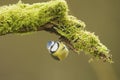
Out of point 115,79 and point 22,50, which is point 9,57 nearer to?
point 22,50

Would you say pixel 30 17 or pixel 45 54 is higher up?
pixel 45 54

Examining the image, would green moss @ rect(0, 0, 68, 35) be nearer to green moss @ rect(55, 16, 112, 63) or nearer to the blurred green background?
green moss @ rect(55, 16, 112, 63)

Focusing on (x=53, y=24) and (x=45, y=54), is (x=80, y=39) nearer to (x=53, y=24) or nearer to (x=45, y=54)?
(x=53, y=24)

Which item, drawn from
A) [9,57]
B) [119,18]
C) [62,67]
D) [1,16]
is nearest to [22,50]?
[9,57]

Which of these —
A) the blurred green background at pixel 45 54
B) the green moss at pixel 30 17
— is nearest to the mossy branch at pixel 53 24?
the green moss at pixel 30 17

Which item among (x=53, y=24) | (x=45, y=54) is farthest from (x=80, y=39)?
(x=45, y=54)

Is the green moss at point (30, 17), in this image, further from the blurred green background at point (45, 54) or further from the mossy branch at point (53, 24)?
the blurred green background at point (45, 54)

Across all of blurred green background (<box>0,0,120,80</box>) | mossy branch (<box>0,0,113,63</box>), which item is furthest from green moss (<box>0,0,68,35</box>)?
blurred green background (<box>0,0,120,80</box>)
